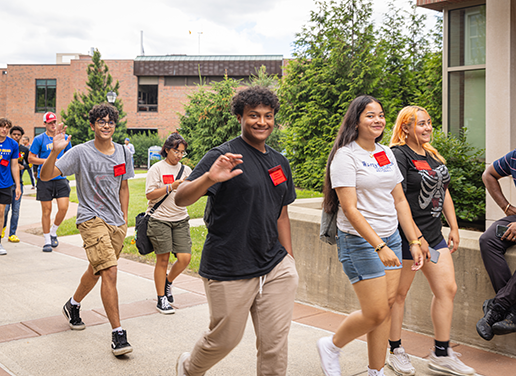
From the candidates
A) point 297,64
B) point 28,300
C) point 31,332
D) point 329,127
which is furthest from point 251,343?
point 297,64

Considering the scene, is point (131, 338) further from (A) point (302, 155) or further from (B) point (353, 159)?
(A) point (302, 155)

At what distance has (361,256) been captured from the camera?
10.7 feet

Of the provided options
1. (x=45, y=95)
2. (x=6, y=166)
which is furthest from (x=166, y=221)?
(x=45, y=95)

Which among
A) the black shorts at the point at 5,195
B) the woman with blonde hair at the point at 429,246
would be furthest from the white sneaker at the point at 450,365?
the black shorts at the point at 5,195

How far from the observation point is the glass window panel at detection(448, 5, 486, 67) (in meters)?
7.21

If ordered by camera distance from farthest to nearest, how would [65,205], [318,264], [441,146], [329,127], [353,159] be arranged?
[329,127] → [65,205] → [441,146] → [318,264] → [353,159]

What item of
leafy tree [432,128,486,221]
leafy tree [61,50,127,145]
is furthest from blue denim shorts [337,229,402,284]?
leafy tree [61,50,127,145]

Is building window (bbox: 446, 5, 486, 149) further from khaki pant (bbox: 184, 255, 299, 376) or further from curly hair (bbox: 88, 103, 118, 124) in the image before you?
khaki pant (bbox: 184, 255, 299, 376)

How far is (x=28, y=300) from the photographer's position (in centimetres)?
560

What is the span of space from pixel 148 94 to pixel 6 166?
1533 inches

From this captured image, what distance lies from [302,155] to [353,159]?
8597 millimetres

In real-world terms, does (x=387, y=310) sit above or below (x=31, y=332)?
above

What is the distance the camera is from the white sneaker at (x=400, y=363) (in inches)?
147

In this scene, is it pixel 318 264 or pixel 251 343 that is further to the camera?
pixel 318 264
